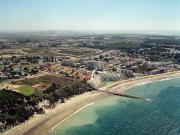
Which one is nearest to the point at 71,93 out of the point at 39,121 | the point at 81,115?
the point at 81,115

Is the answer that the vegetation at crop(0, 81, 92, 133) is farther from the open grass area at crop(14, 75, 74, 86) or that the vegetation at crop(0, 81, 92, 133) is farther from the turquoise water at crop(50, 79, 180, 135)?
the turquoise water at crop(50, 79, 180, 135)

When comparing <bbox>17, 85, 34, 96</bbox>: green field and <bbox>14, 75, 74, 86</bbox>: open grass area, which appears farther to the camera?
<bbox>14, 75, 74, 86</bbox>: open grass area

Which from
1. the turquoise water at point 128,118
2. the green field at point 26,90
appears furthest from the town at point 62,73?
the turquoise water at point 128,118

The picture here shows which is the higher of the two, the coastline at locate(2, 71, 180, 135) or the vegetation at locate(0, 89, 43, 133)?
the vegetation at locate(0, 89, 43, 133)

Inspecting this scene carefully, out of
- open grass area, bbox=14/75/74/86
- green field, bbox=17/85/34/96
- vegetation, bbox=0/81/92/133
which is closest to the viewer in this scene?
vegetation, bbox=0/81/92/133

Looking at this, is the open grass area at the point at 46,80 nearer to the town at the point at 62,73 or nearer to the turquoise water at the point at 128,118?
the town at the point at 62,73

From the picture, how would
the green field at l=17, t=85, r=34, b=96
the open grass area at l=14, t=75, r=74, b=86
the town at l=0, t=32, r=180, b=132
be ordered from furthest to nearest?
the open grass area at l=14, t=75, r=74, b=86 → the green field at l=17, t=85, r=34, b=96 → the town at l=0, t=32, r=180, b=132

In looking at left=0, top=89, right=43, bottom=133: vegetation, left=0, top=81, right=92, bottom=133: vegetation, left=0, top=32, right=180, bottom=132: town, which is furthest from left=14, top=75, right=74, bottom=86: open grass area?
left=0, top=89, right=43, bottom=133: vegetation
